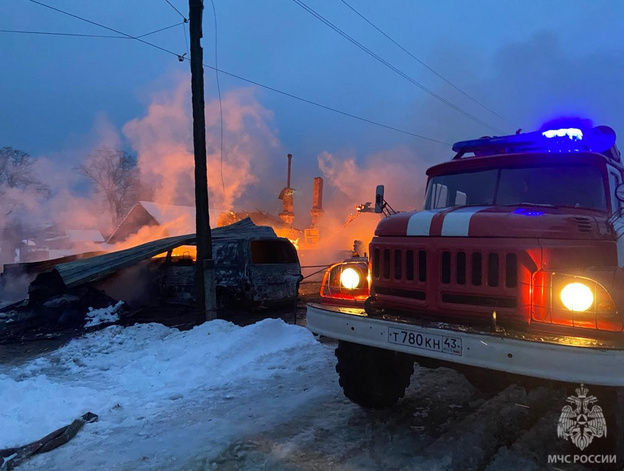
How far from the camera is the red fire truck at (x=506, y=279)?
2734 millimetres

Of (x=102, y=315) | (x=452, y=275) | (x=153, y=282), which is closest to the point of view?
(x=452, y=275)

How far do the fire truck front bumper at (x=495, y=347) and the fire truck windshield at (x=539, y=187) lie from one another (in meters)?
1.69

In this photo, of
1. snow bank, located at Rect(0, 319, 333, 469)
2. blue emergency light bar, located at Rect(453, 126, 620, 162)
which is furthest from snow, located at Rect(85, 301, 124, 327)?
blue emergency light bar, located at Rect(453, 126, 620, 162)

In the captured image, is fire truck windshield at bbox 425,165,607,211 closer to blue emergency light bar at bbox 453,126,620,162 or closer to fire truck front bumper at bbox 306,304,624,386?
blue emergency light bar at bbox 453,126,620,162

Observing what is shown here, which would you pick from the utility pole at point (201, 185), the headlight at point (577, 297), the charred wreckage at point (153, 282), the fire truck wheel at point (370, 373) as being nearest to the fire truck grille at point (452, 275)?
the headlight at point (577, 297)

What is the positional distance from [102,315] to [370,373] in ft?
26.0

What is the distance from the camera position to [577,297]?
2.84m

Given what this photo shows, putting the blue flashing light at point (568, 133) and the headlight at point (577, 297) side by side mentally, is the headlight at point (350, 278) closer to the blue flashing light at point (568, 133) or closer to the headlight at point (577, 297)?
the headlight at point (577, 297)

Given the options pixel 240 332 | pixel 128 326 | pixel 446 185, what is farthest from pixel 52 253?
pixel 446 185

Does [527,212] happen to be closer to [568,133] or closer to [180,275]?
[568,133]

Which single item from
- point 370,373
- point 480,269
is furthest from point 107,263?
point 480,269

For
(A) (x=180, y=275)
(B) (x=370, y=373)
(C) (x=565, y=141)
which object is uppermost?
(C) (x=565, y=141)

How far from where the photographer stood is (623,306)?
8.81 ft

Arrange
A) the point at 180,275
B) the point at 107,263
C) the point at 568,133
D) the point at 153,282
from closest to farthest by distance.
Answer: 1. the point at 568,133
2. the point at 107,263
3. the point at 180,275
4. the point at 153,282
